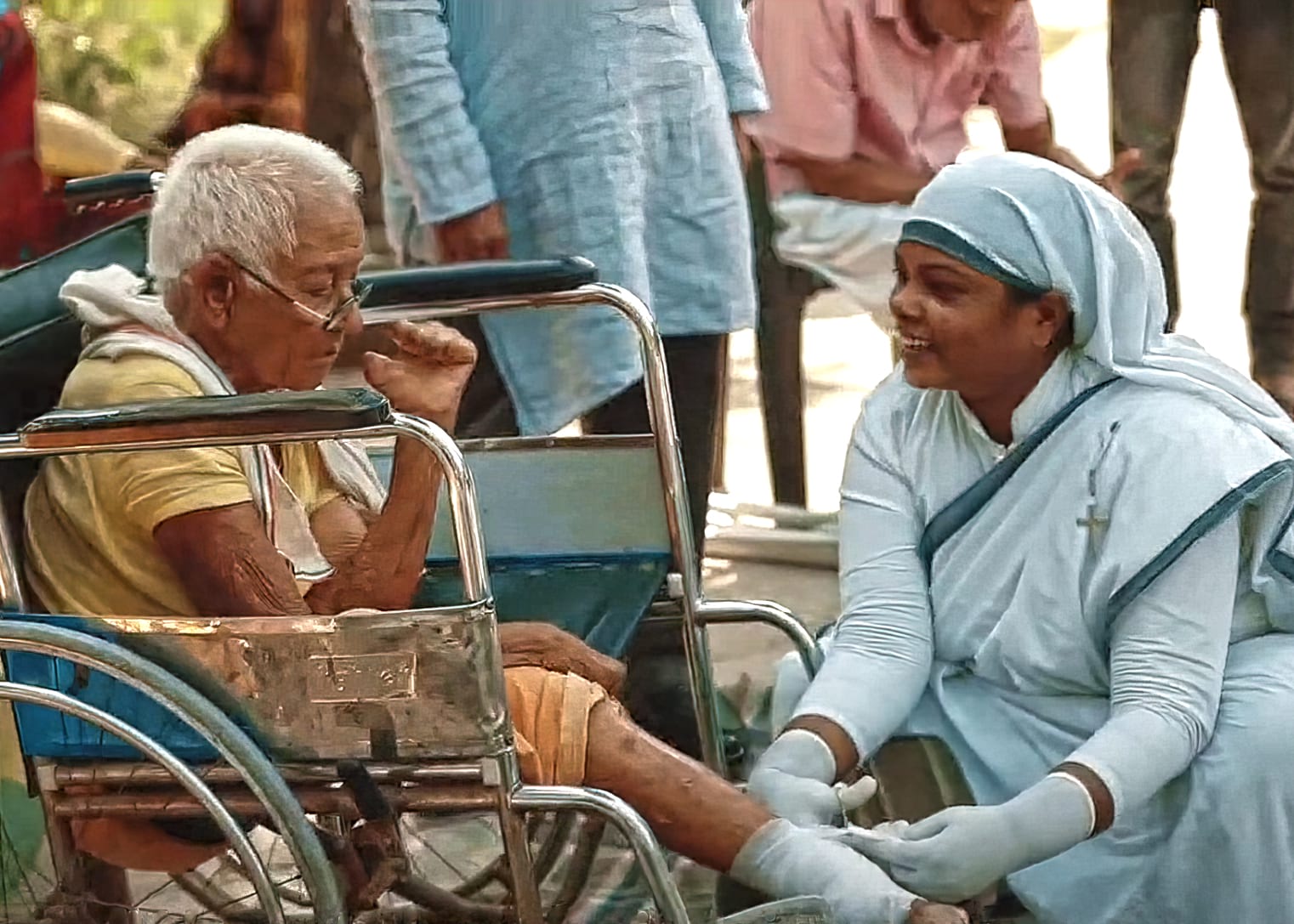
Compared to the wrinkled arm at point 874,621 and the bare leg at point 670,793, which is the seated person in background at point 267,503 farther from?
the wrinkled arm at point 874,621

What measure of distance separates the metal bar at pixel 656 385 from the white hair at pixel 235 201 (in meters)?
0.25

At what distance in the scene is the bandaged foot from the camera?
6.41 ft

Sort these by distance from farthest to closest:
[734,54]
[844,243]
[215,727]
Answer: [844,243] < [734,54] < [215,727]

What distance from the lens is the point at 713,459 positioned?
10.4 feet

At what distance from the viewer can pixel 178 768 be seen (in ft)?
6.08

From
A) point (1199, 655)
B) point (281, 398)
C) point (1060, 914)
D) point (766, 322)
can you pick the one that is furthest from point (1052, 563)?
point (766, 322)

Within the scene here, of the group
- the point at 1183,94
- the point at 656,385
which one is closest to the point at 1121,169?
the point at 1183,94

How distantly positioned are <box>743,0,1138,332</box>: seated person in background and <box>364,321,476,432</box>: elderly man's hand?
0.99 metres

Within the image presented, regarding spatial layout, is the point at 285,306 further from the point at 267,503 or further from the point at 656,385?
the point at 656,385

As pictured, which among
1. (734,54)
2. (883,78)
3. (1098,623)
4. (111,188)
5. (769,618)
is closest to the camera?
(1098,623)

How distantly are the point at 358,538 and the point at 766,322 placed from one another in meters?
1.15

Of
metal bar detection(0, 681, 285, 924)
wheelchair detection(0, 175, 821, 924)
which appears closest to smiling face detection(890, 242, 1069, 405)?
wheelchair detection(0, 175, 821, 924)

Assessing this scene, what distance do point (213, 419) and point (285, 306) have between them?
0.36 metres

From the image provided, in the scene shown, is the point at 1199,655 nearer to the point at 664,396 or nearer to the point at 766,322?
the point at 664,396
